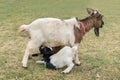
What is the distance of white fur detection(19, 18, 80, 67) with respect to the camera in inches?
242

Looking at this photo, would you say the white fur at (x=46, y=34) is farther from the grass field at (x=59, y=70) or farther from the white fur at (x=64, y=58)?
the grass field at (x=59, y=70)

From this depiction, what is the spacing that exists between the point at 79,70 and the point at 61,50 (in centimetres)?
51

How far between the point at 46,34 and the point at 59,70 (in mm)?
711

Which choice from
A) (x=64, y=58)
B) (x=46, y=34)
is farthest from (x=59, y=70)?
(x=46, y=34)

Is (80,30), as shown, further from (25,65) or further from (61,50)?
(25,65)

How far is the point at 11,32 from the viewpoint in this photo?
987 centimetres

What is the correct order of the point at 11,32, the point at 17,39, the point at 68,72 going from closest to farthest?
the point at 68,72 → the point at 17,39 → the point at 11,32

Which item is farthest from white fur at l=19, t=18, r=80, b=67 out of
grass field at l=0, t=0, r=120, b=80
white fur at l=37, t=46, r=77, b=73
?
grass field at l=0, t=0, r=120, b=80

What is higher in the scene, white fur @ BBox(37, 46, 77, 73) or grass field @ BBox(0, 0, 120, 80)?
white fur @ BBox(37, 46, 77, 73)

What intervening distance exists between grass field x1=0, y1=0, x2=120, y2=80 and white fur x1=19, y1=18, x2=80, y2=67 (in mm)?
412

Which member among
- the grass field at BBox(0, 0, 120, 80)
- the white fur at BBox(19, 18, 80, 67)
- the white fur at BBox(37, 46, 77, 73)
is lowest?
the grass field at BBox(0, 0, 120, 80)

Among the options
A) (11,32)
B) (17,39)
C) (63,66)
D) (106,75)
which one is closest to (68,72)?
(63,66)

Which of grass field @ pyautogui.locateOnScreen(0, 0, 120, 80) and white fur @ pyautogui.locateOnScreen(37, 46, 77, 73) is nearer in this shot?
grass field @ pyautogui.locateOnScreen(0, 0, 120, 80)

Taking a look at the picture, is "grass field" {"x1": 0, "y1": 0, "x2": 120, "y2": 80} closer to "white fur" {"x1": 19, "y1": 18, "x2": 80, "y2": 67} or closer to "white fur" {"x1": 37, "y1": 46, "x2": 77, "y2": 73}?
"white fur" {"x1": 37, "y1": 46, "x2": 77, "y2": 73}
